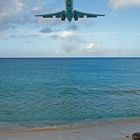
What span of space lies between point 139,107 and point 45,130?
17.1 m

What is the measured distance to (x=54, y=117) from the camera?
104ft

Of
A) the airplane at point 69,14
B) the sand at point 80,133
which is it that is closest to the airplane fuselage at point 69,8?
the airplane at point 69,14

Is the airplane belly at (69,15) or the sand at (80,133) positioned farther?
the airplane belly at (69,15)

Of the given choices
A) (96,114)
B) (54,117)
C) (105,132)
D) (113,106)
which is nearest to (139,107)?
(113,106)

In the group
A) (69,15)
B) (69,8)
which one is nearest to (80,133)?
(69,15)

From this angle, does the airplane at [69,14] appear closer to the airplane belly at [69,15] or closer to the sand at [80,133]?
the airplane belly at [69,15]

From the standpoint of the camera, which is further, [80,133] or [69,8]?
[69,8]

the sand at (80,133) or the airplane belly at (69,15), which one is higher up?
the airplane belly at (69,15)

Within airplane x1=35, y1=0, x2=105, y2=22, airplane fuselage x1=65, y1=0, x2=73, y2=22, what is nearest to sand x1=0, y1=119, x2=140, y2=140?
airplane x1=35, y1=0, x2=105, y2=22

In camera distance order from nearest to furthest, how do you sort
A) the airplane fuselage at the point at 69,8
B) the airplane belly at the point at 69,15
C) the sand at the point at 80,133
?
the sand at the point at 80,133 → the airplane belly at the point at 69,15 → the airplane fuselage at the point at 69,8

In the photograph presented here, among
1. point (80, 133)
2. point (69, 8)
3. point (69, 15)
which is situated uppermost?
point (69, 8)

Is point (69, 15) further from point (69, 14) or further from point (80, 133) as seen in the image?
point (80, 133)

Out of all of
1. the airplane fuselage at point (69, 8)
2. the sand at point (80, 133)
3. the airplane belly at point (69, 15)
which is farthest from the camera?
the airplane fuselage at point (69, 8)

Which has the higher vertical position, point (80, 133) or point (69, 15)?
point (69, 15)
